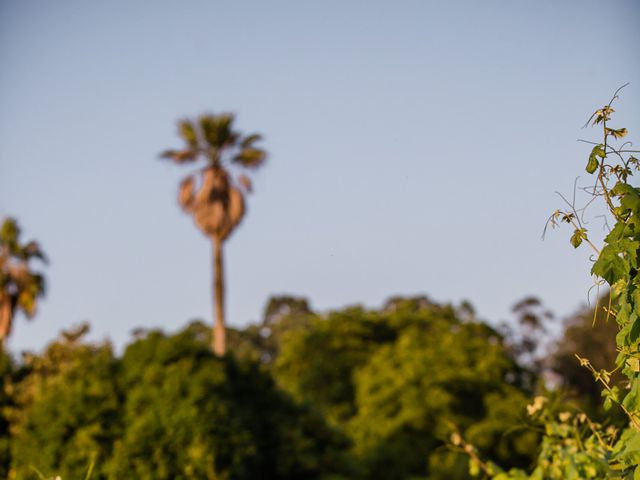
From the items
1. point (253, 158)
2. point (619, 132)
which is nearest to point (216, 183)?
point (253, 158)

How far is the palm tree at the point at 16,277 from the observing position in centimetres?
2869

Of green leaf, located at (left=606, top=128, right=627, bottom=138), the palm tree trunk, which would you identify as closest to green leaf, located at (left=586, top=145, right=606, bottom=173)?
green leaf, located at (left=606, top=128, right=627, bottom=138)

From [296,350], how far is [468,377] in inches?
272

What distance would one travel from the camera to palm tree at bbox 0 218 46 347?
28688mm

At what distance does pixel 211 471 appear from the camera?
15039 millimetres

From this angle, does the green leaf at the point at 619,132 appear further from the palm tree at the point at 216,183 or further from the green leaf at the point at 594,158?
the palm tree at the point at 216,183

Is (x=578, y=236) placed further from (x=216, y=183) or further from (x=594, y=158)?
(x=216, y=183)

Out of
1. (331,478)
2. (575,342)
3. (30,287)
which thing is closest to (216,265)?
(30,287)

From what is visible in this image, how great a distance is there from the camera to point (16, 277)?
28.8 m

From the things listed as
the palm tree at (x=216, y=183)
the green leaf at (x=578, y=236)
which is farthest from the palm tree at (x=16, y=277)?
the green leaf at (x=578, y=236)

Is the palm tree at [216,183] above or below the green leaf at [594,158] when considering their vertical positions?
above

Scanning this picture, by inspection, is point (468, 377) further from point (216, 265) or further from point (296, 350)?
point (216, 265)

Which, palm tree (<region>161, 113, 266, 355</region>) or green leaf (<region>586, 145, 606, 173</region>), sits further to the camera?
palm tree (<region>161, 113, 266, 355</region>)

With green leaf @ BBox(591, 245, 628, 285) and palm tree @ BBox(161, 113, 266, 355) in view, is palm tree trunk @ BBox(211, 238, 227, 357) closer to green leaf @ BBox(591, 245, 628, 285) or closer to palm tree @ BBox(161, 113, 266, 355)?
palm tree @ BBox(161, 113, 266, 355)
